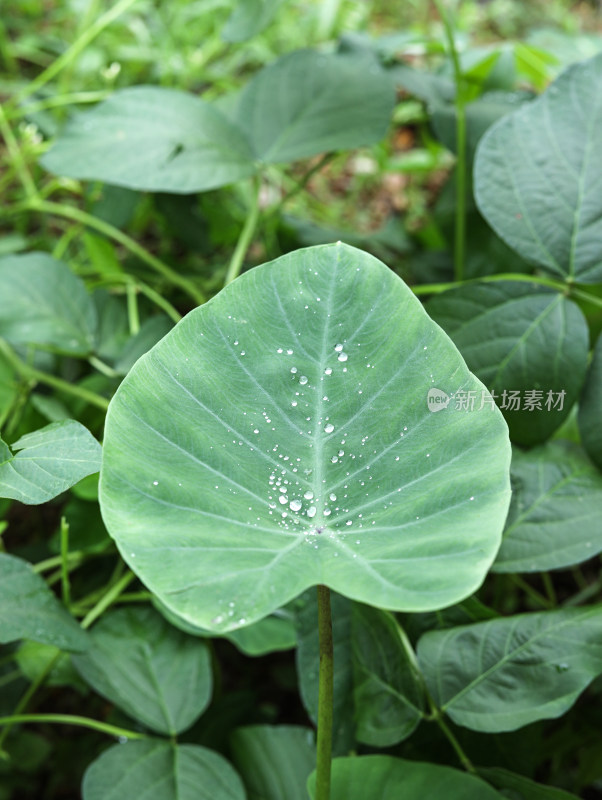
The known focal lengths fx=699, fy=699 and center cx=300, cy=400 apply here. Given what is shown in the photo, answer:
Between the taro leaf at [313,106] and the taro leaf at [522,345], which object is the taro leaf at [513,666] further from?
the taro leaf at [313,106]

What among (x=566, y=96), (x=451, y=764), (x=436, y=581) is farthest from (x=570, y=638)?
(x=566, y=96)

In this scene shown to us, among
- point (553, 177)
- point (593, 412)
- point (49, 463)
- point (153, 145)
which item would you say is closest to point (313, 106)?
point (153, 145)

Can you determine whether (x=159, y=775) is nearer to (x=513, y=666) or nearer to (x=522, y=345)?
(x=513, y=666)

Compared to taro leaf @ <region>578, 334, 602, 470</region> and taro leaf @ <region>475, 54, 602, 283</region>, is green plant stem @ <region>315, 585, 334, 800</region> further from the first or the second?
taro leaf @ <region>475, 54, 602, 283</region>

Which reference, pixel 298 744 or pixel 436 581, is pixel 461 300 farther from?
pixel 298 744

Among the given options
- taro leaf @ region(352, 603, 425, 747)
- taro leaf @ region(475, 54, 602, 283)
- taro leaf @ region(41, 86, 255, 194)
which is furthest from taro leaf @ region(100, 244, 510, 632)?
taro leaf @ region(41, 86, 255, 194)

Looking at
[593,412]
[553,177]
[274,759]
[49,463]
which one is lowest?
[274,759]
